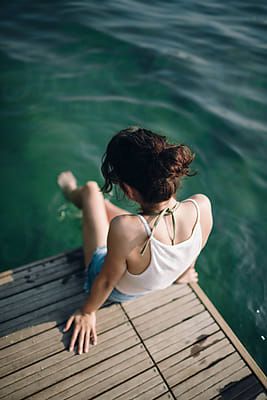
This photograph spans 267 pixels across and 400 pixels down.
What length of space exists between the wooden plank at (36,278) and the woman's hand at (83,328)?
0.53 meters

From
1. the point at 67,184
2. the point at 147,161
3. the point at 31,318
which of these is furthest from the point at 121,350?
the point at 67,184

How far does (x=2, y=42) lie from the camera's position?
26.1ft

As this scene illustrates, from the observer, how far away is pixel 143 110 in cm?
687

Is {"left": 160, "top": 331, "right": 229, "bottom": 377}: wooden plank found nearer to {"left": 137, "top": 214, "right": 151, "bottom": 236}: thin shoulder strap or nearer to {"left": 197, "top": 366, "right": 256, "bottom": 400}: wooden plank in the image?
{"left": 197, "top": 366, "right": 256, "bottom": 400}: wooden plank

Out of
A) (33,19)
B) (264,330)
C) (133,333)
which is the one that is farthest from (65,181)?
(33,19)

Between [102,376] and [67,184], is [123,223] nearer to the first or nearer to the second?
[102,376]

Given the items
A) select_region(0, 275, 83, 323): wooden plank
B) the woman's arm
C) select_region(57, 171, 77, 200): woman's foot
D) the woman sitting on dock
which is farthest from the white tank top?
select_region(57, 171, 77, 200): woman's foot

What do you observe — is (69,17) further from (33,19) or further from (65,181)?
(65,181)

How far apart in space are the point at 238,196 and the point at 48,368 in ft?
12.8

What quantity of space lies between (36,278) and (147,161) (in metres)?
2.00

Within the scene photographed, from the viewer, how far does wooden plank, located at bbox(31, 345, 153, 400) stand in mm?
2549

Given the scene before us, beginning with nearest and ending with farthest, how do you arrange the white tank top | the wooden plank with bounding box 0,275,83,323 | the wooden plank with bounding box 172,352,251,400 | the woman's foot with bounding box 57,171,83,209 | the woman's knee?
the white tank top < the wooden plank with bounding box 172,352,251,400 < the wooden plank with bounding box 0,275,83,323 < the woman's knee < the woman's foot with bounding box 57,171,83,209

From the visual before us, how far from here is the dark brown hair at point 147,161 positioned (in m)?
1.84

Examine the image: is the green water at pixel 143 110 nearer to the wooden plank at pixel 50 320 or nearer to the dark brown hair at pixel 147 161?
the wooden plank at pixel 50 320
